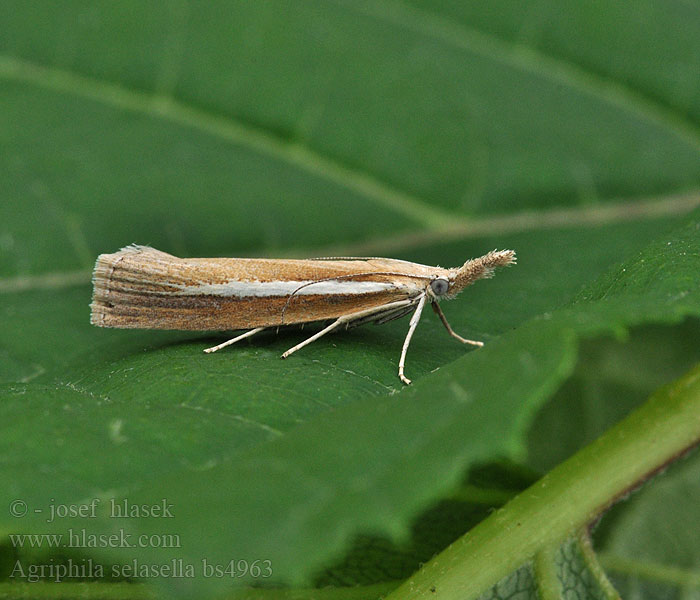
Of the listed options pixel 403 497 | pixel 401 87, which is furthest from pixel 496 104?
pixel 403 497

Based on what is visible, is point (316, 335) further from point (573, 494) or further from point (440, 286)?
point (573, 494)

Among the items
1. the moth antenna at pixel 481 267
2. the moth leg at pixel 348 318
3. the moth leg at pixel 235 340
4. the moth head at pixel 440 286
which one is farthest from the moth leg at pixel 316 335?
the moth antenna at pixel 481 267

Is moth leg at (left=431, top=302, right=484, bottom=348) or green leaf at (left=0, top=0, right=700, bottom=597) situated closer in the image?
moth leg at (left=431, top=302, right=484, bottom=348)

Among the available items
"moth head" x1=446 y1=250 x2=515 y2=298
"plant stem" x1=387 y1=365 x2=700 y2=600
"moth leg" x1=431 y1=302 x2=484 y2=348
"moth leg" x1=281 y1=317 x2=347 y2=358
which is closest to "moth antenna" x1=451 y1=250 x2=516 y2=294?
"moth head" x1=446 y1=250 x2=515 y2=298

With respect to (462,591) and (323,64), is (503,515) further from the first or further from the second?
(323,64)

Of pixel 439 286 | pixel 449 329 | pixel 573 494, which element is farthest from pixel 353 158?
pixel 573 494

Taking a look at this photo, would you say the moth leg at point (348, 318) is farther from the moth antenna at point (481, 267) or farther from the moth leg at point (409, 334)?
the moth antenna at point (481, 267)

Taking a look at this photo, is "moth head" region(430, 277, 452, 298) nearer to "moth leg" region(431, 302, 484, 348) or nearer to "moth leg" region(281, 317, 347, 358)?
"moth leg" region(431, 302, 484, 348)
